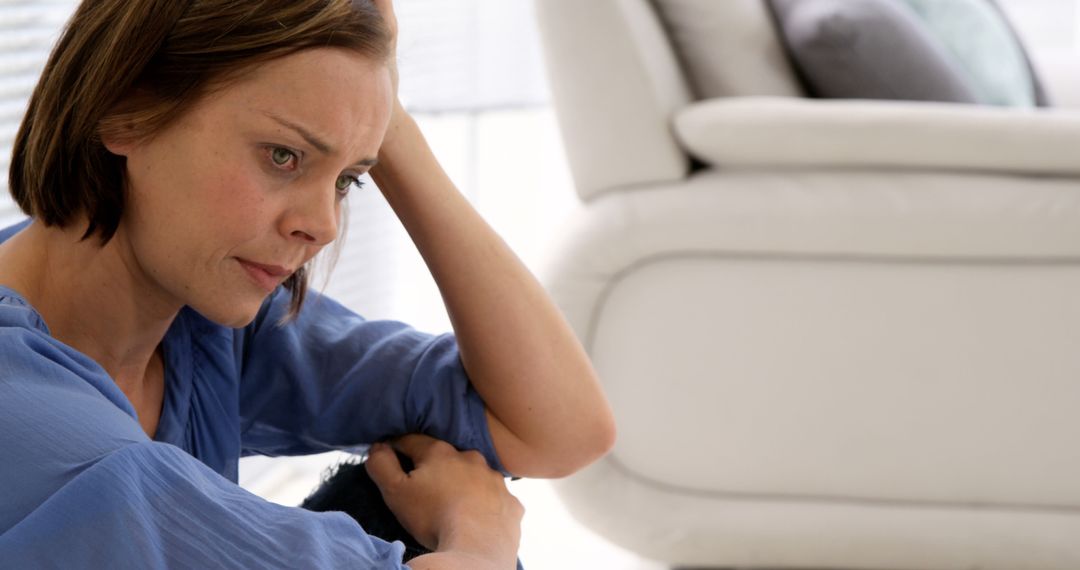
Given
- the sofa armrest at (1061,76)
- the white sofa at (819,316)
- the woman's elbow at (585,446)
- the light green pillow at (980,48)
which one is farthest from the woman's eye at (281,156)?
the sofa armrest at (1061,76)

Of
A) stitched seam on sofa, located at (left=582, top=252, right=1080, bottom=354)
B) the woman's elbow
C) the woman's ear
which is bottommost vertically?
the woman's elbow

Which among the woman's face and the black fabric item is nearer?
the woman's face

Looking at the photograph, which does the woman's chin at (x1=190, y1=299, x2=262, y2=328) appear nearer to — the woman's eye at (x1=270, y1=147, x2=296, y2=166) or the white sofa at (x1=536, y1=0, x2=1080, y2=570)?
the woman's eye at (x1=270, y1=147, x2=296, y2=166)

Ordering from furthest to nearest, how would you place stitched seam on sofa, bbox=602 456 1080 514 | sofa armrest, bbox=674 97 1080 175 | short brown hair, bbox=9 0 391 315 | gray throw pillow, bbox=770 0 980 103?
gray throw pillow, bbox=770 0 980 103 → stitched seam on sofa, bbox=602 456 1080 514 → sofa armrest, bbox=674 97 1080 175 → short brown hair, bbox=9 0 391 315

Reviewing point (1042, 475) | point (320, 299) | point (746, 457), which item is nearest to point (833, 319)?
point (746, 457)

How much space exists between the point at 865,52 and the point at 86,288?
1564 millimetres

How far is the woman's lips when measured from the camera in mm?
877

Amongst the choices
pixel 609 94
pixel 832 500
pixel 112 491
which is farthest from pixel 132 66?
pixel 832 500

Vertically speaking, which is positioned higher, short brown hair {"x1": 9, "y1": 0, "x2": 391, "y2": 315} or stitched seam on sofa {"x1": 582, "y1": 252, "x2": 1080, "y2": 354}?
stitched seam on sofa {"x1": 582, "y1": 252, "x2": 1080, "y2": 354}

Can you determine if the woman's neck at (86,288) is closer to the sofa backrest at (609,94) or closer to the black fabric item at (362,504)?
the black fabric item at (362,504)

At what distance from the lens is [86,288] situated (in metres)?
0.90

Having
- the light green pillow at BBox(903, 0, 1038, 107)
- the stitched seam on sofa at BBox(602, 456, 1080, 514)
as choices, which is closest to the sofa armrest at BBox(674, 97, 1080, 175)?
the stitched seam on sofa at BBox(602, 456, 1080, 514)

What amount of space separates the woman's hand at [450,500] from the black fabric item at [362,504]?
1 cm

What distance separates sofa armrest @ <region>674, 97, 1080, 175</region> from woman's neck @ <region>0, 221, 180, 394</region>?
117 centimetres
